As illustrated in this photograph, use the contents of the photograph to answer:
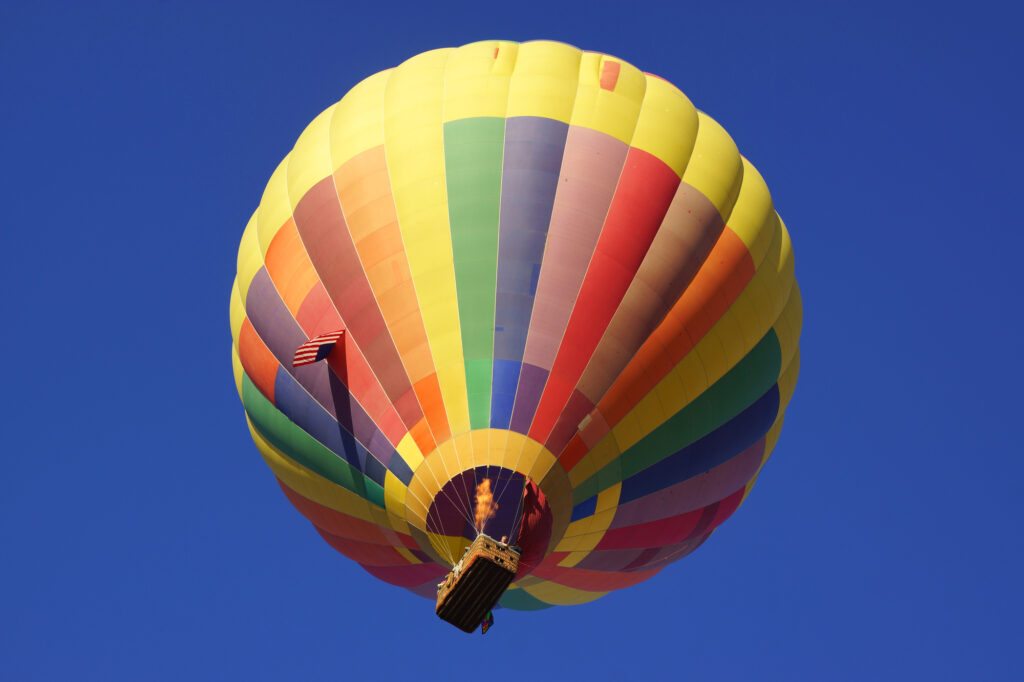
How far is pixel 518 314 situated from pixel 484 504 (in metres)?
2.53

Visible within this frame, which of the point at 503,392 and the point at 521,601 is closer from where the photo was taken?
the point at 503,392

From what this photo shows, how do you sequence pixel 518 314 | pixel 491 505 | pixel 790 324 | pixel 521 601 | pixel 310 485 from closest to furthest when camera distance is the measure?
1. pixel 491 505
2. pixel 518 314
3. pixel 310 485
4. pixel 790 324
5. pixel 521 601

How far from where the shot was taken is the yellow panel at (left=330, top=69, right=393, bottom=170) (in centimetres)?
1875

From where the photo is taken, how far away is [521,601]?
70.3ft

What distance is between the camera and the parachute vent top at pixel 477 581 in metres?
15.8

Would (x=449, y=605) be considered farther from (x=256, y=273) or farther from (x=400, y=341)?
(x=256, y=273)

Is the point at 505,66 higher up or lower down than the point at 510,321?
higher up

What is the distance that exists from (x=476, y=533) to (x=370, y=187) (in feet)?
16.9

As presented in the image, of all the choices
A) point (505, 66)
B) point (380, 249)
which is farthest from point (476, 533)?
point (505, 66)

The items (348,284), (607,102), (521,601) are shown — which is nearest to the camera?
(348,284)

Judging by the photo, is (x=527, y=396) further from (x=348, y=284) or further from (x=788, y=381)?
(x=788, y=381)

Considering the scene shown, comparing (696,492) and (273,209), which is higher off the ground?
(696,492)

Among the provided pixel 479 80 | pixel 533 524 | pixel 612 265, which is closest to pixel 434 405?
pixel 533 524

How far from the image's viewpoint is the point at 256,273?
19.5 metres
